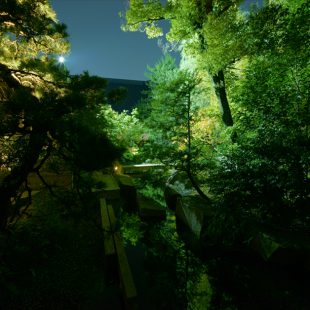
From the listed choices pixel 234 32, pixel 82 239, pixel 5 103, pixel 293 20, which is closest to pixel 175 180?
pixel 82 239

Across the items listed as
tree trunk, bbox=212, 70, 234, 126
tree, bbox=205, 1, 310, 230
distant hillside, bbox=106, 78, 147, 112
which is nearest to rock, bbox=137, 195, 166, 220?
tree, bbox=205, 1, 310, 230

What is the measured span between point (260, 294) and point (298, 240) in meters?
1.28

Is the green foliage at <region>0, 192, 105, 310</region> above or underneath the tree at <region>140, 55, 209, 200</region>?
underneath

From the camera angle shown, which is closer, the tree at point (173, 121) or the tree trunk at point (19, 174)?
the tree trunk at point (19, 174)

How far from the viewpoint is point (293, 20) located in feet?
20.1

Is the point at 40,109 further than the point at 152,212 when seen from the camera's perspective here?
No

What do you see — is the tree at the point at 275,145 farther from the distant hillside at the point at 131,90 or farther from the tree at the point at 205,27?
the distant hillside at the point at 131,90

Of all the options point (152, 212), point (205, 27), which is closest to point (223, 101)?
point (205, 27)

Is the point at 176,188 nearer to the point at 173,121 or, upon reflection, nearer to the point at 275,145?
the point at 173,121

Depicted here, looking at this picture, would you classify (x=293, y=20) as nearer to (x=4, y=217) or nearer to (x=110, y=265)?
(x=110, y=265)

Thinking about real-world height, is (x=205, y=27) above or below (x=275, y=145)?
above

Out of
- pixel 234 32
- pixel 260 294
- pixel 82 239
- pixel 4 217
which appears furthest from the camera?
pixel 234 32

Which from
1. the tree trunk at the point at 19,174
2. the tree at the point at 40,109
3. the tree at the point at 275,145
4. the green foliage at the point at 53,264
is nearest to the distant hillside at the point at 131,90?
the tree at the point at 275,145

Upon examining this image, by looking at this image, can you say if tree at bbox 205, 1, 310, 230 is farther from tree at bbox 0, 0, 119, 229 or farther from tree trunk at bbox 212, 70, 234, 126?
tree at bbox 0, 0, 119, 229
